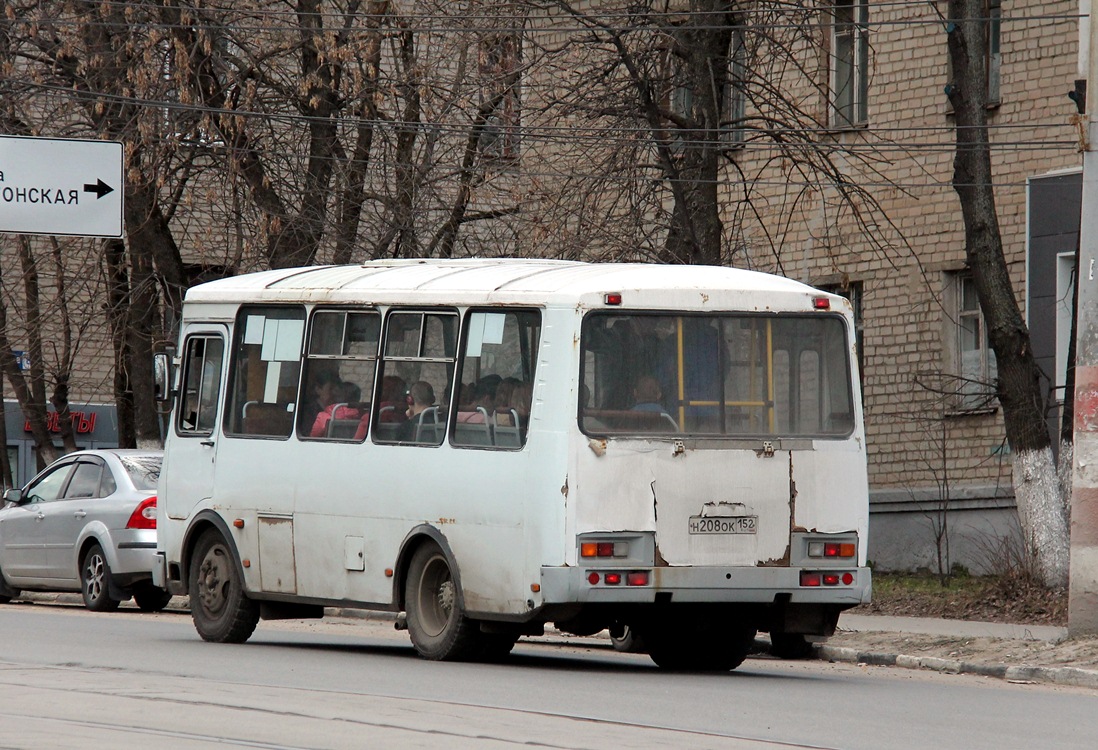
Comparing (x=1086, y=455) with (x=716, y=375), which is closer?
(x=716, y=375)

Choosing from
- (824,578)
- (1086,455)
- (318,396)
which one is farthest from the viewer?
(1086,455)

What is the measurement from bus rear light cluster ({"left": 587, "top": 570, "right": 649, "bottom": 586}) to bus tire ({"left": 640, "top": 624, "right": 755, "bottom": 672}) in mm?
1273

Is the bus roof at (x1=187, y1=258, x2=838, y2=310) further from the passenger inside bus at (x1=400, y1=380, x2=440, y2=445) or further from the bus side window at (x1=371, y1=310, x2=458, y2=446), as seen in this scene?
the passenger inside bus at (x1=400, y1=380, x2=440, y2=445)

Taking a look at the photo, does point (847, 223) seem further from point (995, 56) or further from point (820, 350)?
point (820, 350)

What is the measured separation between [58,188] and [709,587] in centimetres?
848

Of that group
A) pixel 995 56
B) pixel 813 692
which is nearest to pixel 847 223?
pixel 995 56

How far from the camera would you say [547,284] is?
12.7m

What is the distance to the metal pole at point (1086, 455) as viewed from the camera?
48.9 feet

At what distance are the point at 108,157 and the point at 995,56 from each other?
39.2ft

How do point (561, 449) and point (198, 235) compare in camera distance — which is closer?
point (561, 449)

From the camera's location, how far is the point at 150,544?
19.3 metres

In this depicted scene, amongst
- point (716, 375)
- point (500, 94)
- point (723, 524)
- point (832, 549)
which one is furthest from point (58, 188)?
point (832, 549)

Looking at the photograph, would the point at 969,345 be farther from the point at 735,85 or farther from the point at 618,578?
the point at 618,578

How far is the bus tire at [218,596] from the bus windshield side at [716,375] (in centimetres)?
389
